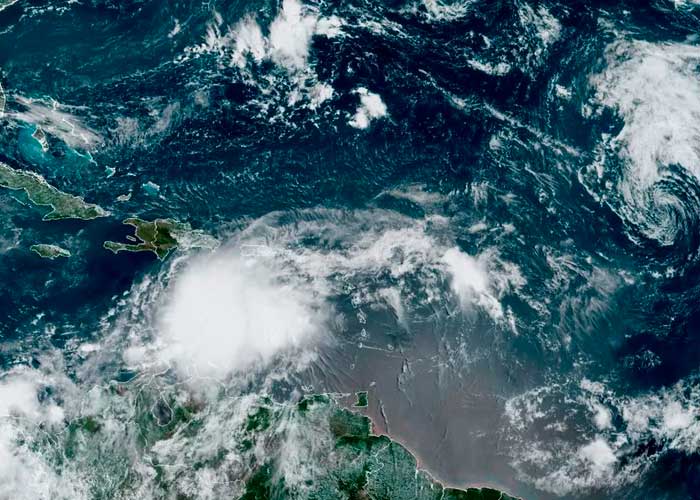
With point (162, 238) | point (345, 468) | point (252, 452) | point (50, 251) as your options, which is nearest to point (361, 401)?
point (345, 468)

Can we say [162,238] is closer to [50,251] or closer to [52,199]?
[50,251]

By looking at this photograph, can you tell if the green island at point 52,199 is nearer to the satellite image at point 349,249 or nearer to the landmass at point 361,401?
the satellite image at point 349,249

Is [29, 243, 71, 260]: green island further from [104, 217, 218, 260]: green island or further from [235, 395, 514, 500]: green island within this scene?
[235, 395, 514, 500]: green island

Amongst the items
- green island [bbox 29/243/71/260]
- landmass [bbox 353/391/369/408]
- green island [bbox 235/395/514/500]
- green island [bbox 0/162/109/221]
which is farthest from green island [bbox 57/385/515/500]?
green island [bbox 0/162/109/221]

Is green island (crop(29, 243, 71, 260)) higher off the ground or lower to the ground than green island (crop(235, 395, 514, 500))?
higher

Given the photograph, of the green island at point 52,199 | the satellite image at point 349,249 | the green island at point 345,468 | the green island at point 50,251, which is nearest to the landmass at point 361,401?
the green island at point 345,468

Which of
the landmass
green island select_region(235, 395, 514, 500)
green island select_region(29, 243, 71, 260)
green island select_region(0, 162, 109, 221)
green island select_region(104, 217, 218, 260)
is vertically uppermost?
green island select_region(0, 162, 109, 221)
